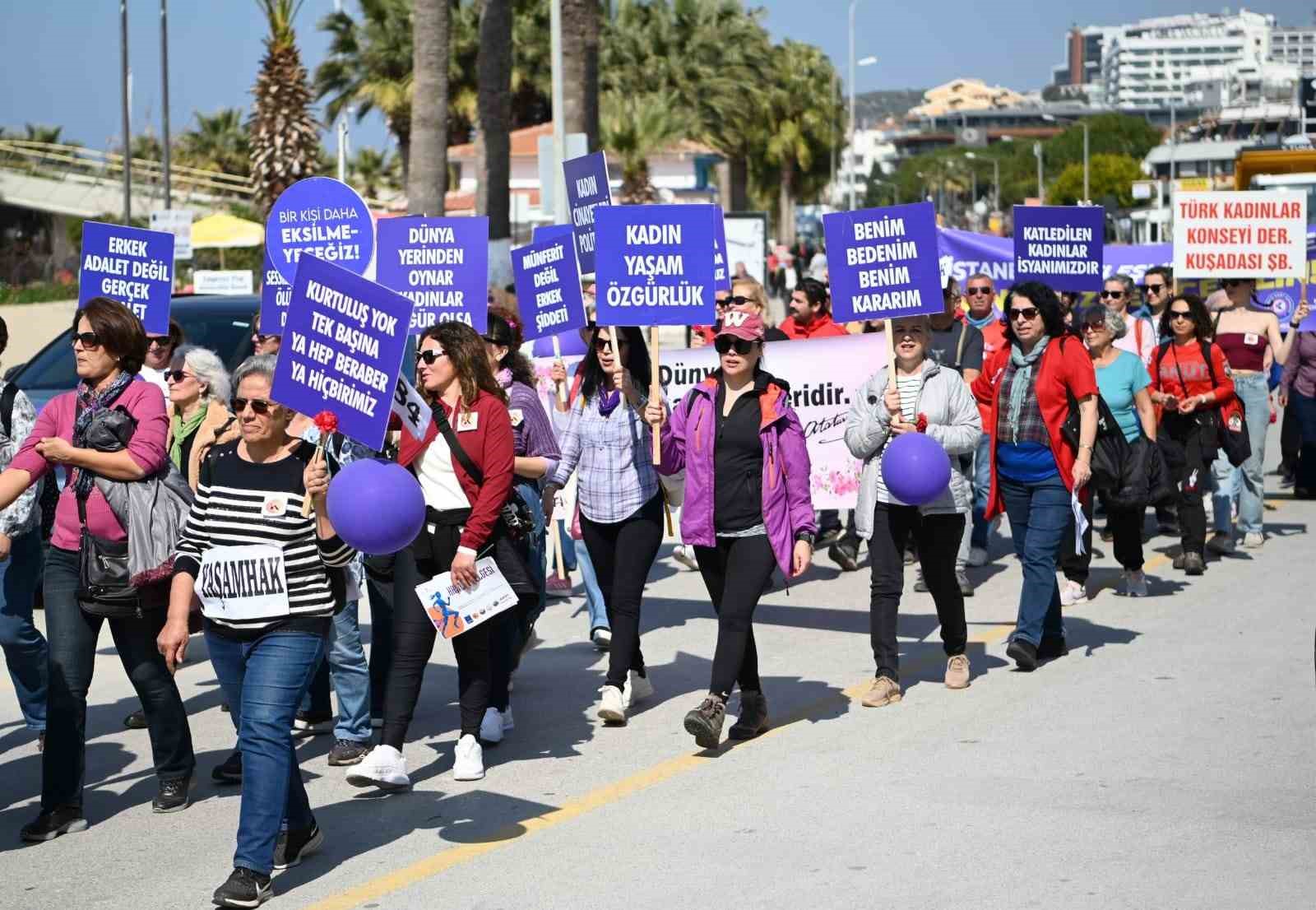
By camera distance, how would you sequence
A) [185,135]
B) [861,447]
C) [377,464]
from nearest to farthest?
[377,464]
[861,447]
[185,135]

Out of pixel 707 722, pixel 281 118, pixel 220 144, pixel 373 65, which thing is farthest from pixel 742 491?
pixel 220 144

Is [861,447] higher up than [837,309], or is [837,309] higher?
[837,309]

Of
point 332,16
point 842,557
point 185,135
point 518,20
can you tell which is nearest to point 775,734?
point 842,557

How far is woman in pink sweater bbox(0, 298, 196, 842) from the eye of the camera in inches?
257

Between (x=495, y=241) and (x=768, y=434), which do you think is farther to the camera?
(x=495, y=241)

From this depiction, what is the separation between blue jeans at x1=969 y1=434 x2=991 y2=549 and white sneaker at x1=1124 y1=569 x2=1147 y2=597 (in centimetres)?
115

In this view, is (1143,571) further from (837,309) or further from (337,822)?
(337,822)

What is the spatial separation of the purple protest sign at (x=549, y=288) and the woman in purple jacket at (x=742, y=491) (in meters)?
2.46

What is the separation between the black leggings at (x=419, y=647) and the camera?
23.0ft

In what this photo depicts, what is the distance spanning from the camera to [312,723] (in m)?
8.25

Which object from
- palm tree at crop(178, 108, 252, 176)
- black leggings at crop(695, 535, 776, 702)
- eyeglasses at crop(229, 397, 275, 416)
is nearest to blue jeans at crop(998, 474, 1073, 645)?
black leggings at crop(695, 535, 776, 702)

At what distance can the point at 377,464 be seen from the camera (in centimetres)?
610

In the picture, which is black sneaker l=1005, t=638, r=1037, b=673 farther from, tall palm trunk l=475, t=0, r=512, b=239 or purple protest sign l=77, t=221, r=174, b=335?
tall palm trunk l=475, t=0, r=512, b=239

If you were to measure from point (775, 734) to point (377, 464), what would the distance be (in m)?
2.64
